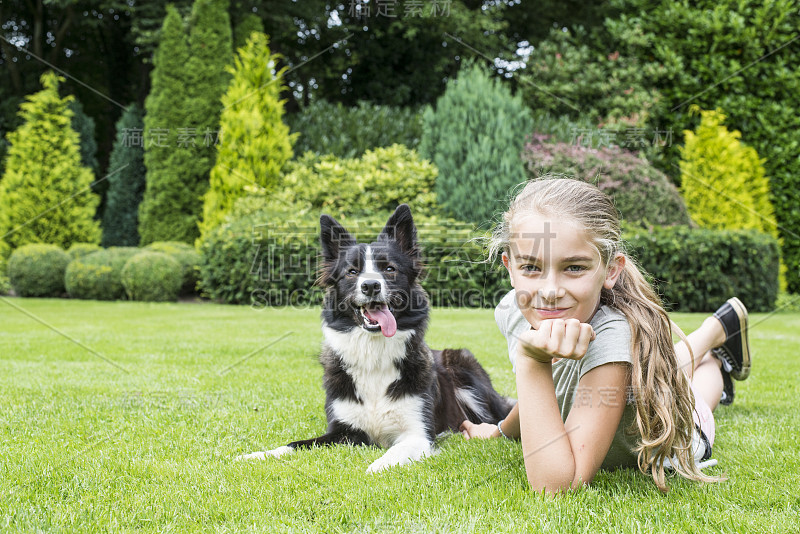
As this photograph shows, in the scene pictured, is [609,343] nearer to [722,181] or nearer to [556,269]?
[556,269]

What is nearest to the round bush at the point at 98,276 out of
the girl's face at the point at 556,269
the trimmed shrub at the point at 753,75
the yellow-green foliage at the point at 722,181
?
the girl's face at the point at 556,269

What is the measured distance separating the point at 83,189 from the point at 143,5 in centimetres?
571

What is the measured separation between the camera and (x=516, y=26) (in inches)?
740

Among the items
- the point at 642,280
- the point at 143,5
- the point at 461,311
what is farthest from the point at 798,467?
the point at 143,5

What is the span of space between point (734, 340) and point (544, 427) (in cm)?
194

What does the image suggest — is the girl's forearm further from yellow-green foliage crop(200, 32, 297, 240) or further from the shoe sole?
yellow-green foliage crop(200, 32, 297, 240)

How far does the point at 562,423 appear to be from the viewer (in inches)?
79.9

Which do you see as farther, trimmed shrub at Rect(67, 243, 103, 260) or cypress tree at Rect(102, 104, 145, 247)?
cypress tree at Rect(102, 104, 145, 247)

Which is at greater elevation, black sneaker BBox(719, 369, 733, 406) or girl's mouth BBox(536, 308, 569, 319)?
girl's mouth BBox(536, 308, 569, 319)

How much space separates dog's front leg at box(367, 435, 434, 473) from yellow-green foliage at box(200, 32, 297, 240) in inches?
380

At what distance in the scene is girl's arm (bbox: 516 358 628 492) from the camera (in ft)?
6.66

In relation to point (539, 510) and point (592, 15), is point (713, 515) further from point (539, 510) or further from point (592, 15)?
point (592, 15)

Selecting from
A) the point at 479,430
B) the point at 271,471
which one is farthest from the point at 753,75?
the point at 271,471

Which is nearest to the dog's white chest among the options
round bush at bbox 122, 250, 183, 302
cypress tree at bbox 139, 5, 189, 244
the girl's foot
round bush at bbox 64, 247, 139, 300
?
the girl's foot
